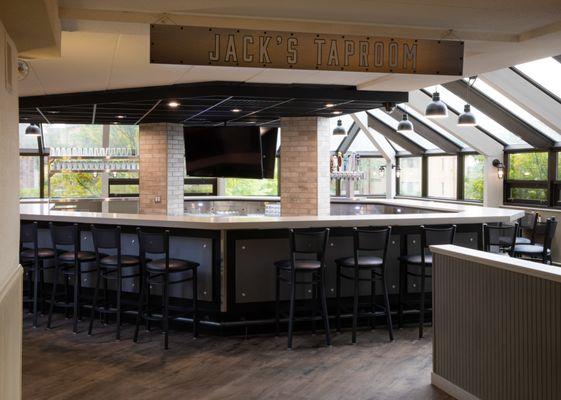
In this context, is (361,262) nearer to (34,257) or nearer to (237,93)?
(237,93)

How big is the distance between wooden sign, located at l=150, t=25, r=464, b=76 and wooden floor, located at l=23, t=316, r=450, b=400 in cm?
223

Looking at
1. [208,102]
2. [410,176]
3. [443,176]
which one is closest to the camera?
[208,102]

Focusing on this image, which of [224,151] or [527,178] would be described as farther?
[527,178]

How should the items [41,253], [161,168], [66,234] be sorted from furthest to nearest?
[161,168] → [41,253] → [66,234]

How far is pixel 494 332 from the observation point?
142 inches

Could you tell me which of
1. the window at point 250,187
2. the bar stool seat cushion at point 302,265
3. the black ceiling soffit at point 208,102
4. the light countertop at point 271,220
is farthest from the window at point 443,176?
the bar stool seat cushion at point 302,265

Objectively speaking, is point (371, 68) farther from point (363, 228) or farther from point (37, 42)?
point (363, 228)

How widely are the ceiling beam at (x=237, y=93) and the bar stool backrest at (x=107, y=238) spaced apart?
6.46 ft

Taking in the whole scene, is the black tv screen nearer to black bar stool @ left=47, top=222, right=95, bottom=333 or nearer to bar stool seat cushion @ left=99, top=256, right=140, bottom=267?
black bar stool @ left=47, top=222, right=95, bottom=333

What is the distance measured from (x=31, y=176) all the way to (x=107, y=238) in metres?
8.82

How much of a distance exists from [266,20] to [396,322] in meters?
3.43

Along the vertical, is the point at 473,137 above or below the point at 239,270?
above

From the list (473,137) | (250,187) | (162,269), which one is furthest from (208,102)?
(250,187)

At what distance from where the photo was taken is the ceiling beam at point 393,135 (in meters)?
13.9
